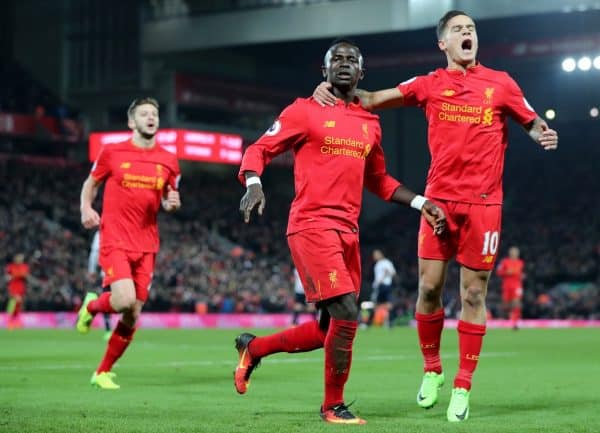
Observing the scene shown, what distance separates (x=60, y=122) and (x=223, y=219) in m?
7.13

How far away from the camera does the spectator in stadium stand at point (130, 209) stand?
10.6 metres

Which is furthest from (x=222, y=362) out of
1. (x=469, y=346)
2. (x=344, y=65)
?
(x=344, y=65)

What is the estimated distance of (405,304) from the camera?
127 feet

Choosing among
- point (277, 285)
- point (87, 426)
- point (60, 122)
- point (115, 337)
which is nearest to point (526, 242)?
point (277, 285)

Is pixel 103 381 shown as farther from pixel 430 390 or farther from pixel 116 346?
pixel 430 390

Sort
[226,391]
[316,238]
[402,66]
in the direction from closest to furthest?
[316,238] < [226,391] < [402,66]

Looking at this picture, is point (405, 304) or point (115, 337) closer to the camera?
point (115, 337)

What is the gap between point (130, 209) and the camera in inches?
424

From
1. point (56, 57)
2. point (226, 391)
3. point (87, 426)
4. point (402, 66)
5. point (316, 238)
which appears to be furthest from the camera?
point (56, 57)

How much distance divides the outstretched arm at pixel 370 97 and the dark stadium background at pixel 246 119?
2591 centimetres

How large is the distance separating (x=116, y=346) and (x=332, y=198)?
375 centimetres

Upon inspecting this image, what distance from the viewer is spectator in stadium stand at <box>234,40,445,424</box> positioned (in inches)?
296

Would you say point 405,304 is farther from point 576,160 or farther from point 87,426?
point 87,426

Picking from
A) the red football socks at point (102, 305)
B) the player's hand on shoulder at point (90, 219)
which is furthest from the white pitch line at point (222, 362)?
the player's hand on shoulder at point (90, 219)
